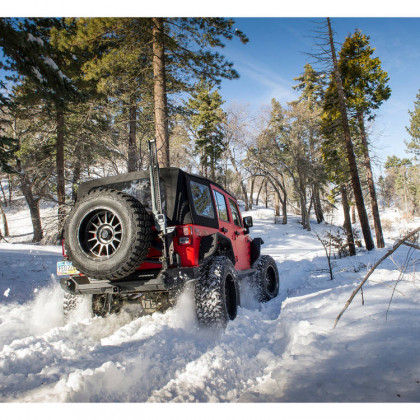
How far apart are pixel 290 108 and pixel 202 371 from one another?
83.1 feet

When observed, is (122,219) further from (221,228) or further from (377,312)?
(377,312)

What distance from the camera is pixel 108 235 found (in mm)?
3258

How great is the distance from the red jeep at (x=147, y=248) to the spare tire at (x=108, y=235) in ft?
0.03

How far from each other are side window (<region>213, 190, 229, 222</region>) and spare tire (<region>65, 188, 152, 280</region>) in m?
1.62

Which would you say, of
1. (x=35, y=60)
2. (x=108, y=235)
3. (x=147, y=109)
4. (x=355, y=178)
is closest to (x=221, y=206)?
(x=108, y=235)

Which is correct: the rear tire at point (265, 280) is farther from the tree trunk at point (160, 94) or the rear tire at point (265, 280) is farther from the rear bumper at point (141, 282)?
the tree trunk at point (160, 94)

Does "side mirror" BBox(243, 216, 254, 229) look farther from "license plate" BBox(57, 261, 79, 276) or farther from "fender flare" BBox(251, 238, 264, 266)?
"license plate" BBox(57, 261, 79, 276)

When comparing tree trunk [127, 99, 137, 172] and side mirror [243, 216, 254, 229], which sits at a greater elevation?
tree trunk [127, 99, 137, 172]

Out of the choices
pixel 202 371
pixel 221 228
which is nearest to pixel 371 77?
pixel 221 228

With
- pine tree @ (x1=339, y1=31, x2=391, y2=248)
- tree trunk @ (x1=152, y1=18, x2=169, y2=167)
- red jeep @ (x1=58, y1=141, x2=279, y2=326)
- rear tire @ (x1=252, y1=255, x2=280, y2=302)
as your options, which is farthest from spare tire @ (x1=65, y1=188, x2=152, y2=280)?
pine tree @ (x1=339, y1=31, x2=391, y2=248)

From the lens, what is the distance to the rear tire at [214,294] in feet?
10.9

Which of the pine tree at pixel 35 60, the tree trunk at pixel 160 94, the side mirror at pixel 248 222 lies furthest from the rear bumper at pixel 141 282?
the tree trunk at pixel 160 94

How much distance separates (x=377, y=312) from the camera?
295 centimetres

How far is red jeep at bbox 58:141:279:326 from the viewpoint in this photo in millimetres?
3131
